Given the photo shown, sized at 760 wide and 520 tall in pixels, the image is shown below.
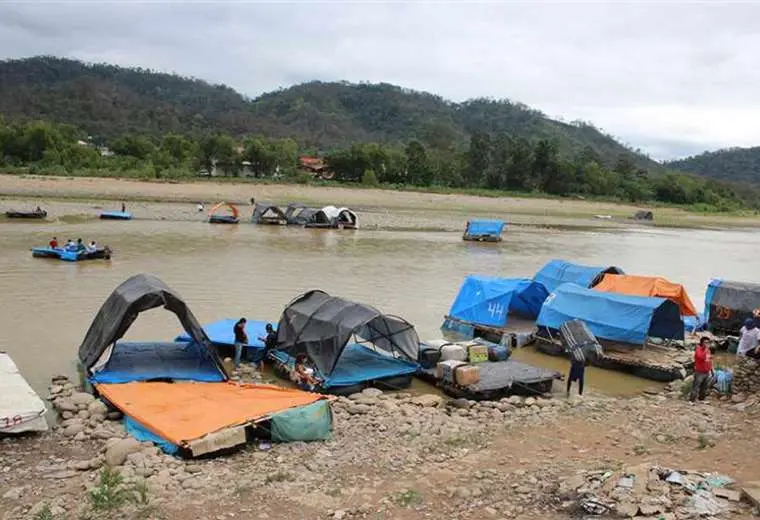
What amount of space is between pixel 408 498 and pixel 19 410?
690cm

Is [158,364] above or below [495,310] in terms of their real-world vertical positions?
below

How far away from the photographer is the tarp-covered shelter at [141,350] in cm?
1498

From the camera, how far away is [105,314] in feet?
52.7

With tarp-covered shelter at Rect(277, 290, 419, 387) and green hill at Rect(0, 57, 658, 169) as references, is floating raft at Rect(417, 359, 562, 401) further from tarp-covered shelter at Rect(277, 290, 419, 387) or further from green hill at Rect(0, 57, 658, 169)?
green hill at Rect(0, 57, 658, 169)

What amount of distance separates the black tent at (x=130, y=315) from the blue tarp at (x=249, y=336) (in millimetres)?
1924

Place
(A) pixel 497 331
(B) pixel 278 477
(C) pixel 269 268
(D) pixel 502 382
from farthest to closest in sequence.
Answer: (C) pixel 269 268 < (A) pixel 497 331 < (D) pixel 502 382 < (B) pixel 278 477

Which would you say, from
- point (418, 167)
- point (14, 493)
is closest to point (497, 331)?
point (14, 493)

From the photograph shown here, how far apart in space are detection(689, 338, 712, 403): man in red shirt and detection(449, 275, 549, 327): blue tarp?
23.6ft

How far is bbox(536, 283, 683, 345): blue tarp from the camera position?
64.1ft

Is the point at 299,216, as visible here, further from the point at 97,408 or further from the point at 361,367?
the point at 97,408

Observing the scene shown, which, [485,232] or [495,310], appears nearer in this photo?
[495,310]

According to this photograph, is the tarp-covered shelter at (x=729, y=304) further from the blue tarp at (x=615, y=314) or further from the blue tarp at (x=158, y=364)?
the blue tarp at (x=158, y=364)

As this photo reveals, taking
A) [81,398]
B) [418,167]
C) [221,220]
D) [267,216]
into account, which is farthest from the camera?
[418,167]

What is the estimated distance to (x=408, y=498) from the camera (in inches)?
370
